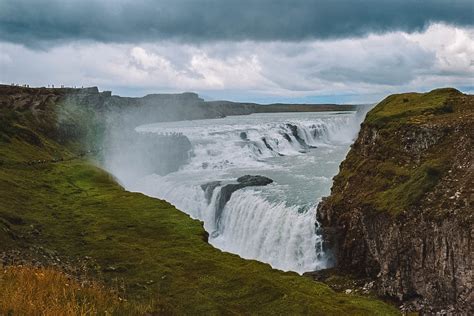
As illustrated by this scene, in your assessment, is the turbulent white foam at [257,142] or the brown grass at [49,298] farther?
the turbulent white foam at [257,142]

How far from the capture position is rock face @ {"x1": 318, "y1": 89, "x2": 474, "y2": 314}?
21.2 meters

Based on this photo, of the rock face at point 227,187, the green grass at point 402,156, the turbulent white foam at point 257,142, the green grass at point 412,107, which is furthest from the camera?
the turbulent white foam at point 257,142

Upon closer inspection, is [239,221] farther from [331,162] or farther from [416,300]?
[331,162]

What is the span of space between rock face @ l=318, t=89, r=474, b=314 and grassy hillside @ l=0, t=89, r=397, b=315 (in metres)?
5.07

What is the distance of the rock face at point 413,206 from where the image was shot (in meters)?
21.2

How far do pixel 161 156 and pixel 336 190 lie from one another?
1772 inches

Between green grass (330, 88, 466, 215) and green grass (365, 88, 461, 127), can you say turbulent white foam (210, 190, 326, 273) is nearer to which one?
green grass (330, 88, 466, 215)

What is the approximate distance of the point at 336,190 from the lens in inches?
1289

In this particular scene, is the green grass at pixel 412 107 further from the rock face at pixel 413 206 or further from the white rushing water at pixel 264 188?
the white rushing water at pixel 264 188

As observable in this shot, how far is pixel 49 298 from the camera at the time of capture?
8.99m

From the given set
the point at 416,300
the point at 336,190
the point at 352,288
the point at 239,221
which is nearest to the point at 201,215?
the point at 239,221

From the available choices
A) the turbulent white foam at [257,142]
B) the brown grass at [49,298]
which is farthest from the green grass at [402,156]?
the turbulent white foam at [257,142]

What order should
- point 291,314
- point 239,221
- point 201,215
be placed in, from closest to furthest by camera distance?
point 291,314 < point 239,221 < point 201,215

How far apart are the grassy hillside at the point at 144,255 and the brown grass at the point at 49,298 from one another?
0.72 m
